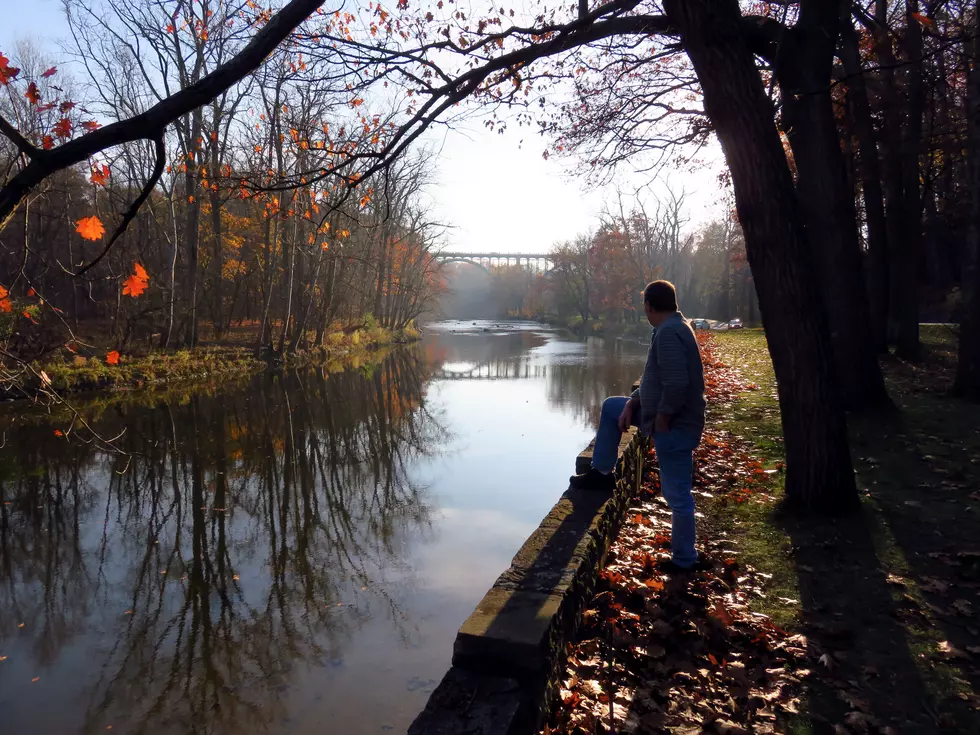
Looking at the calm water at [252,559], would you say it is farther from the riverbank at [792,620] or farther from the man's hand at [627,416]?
the man's hand at [627,416]

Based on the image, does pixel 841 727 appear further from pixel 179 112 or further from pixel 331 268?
pixel 331 268

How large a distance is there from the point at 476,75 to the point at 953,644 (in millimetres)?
5363

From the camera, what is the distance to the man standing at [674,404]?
402 centimetres

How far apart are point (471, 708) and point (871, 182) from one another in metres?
13.1

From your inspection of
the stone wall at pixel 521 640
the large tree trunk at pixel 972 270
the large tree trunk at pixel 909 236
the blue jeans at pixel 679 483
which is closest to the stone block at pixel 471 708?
the stone wall at pixel 521 640

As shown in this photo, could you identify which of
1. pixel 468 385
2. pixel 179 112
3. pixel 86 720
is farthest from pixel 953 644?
pixel 468 385

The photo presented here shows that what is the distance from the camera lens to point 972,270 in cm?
903

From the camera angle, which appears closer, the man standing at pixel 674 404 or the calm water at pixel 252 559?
the man standing at pixel 674 404

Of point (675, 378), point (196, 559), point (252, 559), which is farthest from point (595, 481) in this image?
point (196, 559)

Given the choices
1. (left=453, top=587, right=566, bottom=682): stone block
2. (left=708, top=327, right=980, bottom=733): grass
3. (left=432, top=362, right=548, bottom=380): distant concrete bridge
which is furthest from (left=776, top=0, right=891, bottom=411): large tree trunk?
(left=432, top=362, right=548, bottom=380): distant concrete bridge

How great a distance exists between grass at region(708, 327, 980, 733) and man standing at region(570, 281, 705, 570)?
65 centimetres

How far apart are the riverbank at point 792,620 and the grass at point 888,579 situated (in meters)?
0.01

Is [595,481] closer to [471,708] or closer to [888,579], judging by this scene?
[888,579]

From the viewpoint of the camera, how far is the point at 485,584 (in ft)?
19.8
